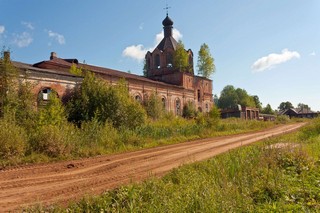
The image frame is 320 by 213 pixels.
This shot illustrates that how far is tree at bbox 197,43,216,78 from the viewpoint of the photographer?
50938mm

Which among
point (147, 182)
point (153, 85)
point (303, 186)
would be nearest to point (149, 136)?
point (147, 182)

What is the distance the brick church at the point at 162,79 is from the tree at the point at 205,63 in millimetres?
1520

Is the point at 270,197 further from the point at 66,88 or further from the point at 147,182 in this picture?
the point at 66,88

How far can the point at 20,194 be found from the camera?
6.02 metres

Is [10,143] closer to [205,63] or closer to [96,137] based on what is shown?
[96,137]

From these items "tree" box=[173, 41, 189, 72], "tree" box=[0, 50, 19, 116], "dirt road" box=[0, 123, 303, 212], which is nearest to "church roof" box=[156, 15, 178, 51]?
"tree" box=[173, 41, 189, 72]

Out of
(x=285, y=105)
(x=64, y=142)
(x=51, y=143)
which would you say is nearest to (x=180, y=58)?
(x=64, y=142)

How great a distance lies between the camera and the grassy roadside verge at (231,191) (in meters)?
4.67

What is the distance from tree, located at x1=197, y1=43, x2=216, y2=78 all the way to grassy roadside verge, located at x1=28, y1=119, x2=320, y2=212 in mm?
45338

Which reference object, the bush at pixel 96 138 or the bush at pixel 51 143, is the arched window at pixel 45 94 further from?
the bush at pixel 51 143

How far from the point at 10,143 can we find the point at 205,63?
45.9m

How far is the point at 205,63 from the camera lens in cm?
5200

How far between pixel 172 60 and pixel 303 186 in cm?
4404

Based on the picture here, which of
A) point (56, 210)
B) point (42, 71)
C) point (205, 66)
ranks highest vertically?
point (205, 66)
